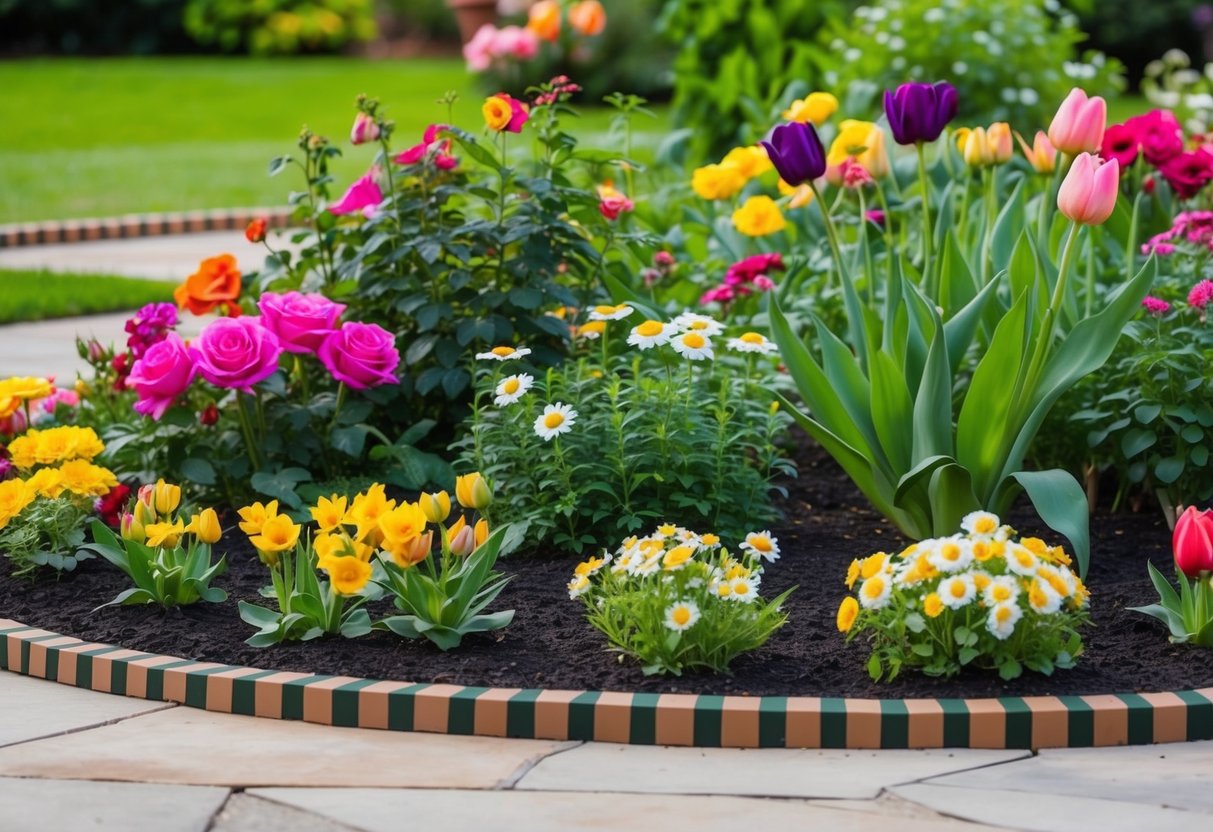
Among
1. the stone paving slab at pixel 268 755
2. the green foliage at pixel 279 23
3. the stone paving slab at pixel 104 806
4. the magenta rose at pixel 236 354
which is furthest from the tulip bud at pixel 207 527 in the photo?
the green foliage at pixel 279 23

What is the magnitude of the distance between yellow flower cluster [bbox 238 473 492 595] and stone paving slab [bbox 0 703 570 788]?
0.34 meters

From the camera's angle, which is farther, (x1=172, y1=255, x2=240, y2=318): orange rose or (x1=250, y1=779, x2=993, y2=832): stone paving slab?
(x1=172, y1=255, x2=240, y2=318): orange rose

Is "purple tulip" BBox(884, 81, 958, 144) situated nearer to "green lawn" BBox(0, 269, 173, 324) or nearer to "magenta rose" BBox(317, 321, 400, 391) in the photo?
"magenta rose" BBox(317, 321, 400, 391)

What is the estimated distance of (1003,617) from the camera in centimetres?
328

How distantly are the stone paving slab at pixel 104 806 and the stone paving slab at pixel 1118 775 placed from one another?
1297 millimetres

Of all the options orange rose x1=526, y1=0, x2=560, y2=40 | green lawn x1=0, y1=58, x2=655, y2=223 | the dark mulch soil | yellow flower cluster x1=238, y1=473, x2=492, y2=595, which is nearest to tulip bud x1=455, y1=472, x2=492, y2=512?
yellow flower cluster x1=238, y1=473, x2=492, y2=595

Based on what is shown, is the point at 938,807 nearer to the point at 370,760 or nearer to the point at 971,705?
the point at 971,705

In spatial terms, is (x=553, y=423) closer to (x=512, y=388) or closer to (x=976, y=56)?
(x=512, y=388)

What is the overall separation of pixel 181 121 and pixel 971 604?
15.3m

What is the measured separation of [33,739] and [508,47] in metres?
7.98

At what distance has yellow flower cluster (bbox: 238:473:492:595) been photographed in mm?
3537

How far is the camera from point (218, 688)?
349cm

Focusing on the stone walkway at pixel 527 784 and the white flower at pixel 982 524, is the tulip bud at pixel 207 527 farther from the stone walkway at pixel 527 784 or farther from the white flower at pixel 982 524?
the white flower at pixel 982 524

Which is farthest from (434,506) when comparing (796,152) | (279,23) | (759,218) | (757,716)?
(279,23)
